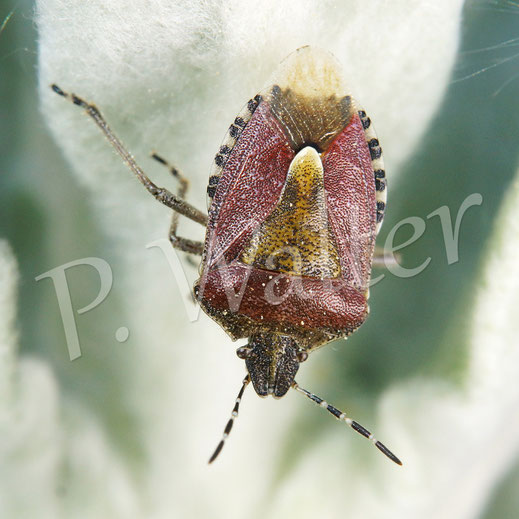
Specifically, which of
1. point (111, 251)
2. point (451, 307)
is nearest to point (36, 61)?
point (111, 251)

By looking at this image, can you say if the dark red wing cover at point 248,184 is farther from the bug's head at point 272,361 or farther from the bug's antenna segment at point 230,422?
the bug's antenna segment at point 230,422

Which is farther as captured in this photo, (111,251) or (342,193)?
(342,193)

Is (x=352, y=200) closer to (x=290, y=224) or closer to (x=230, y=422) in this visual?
(x=290, y=224)

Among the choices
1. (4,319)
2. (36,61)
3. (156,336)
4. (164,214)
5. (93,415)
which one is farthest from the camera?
(164,214)

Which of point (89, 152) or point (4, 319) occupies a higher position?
point (89, 152)

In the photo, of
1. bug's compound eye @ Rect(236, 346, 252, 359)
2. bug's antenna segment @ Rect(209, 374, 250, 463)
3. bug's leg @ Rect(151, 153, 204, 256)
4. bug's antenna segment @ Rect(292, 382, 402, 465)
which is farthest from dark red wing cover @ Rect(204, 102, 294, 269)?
bug's antenna segment @ Rect(292, 382, 402, 465)

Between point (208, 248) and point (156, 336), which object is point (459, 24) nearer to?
point (208, 248)

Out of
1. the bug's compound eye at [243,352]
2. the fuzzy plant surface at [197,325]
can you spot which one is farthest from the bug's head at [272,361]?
the fuzzy plant surface at [197,325]
